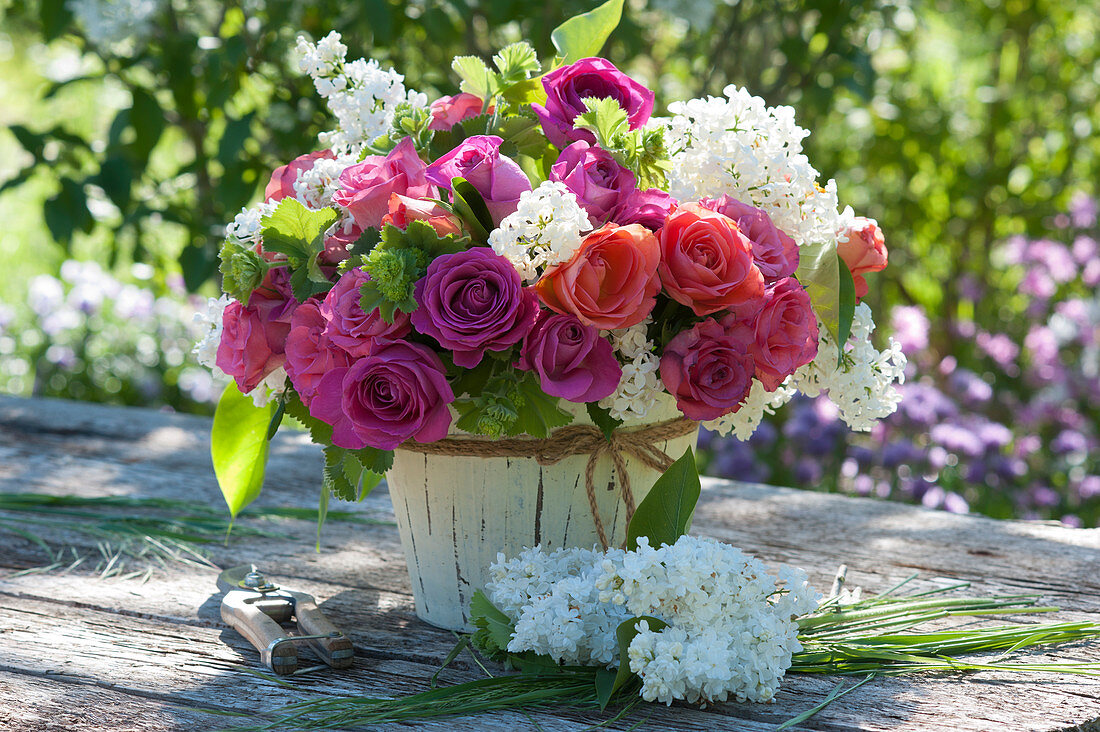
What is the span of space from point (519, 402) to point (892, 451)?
1.67 metres

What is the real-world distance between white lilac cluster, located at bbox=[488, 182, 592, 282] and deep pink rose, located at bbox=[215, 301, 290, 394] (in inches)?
10.0

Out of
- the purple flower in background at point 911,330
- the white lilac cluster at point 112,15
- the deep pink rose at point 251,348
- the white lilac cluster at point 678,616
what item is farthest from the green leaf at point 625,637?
the purple flower in background at point 911,330

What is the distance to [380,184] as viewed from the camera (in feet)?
3.00

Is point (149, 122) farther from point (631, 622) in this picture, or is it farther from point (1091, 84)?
point (1091, 84)

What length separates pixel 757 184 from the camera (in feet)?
3.12

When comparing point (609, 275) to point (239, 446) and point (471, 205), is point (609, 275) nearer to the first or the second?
point (471, 205)

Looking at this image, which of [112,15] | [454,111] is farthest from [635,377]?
[112,15]

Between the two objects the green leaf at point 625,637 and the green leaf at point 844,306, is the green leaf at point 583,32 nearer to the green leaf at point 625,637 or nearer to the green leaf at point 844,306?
the green leaf at point 844,306

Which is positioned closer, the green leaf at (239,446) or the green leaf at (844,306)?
the green leaf at (844,306)

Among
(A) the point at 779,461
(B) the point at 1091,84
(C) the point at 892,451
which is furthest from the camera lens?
(B) the point at 1091,84

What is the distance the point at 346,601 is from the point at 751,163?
65cm

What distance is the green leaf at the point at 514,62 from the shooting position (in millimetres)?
1003

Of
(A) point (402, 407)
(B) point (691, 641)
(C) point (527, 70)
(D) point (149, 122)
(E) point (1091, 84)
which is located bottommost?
(B) point (691, 641)

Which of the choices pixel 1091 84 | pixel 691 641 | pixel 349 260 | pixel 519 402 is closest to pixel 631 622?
pixel 691 641
